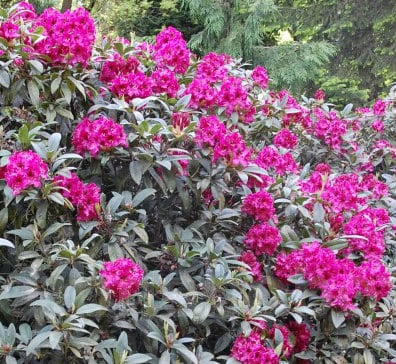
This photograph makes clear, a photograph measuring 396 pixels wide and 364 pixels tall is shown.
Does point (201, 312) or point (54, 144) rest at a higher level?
point (54, 144)

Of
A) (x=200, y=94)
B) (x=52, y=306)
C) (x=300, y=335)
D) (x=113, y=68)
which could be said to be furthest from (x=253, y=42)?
(x=52, y=306)

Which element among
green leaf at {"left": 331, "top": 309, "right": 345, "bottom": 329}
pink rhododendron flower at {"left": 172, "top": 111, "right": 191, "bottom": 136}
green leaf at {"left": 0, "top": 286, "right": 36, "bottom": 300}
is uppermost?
pink rhododendron flower at {"left": 172, "top": 111, "right": 191, "bottom": 136}

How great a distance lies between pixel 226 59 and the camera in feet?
9.91

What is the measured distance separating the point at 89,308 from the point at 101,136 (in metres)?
0.56

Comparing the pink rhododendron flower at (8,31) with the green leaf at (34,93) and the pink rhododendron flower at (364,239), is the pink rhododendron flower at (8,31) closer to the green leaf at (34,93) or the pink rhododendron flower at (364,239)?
the green leaf at (34,93)

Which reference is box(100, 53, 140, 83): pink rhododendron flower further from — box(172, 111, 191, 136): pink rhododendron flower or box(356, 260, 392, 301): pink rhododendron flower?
box(356, 260, 392, 301): pink rhododendron flower

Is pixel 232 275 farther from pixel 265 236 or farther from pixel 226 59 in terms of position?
pixel 226 59

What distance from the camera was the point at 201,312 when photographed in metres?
1.57

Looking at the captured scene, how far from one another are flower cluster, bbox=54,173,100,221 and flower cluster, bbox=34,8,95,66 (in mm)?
471

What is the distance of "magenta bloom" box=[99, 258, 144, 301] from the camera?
1.45 m

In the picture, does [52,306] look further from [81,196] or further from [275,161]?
[275,161]

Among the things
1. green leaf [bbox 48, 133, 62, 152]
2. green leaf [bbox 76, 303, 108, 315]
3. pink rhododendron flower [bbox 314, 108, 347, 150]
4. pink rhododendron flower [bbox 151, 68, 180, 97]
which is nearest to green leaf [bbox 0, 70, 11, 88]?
green leaf [bbox 48, 133, 62, 152]

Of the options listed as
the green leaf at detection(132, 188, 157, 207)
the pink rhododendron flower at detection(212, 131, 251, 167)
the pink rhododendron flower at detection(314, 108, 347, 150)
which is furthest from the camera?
the pink rhododendron flower at detection(314, 108, 347, 150)

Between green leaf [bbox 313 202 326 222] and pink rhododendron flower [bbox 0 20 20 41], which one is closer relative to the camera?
pink rhododendron flower [bbox 0 20 20 41]
